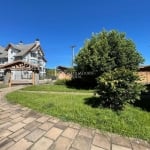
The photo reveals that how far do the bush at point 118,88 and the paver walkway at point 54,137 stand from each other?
242 cm

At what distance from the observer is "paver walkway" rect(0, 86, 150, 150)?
366 cm

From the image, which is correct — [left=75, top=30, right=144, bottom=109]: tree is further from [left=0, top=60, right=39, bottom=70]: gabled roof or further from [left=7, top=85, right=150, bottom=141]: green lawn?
[left=0, top=60, right=39, bottom=70]: gabled roof

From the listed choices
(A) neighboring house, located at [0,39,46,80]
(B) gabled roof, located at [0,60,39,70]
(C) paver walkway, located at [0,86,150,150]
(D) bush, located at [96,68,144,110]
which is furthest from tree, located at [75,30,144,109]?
(A) neighboring house, located at [0,39,46,80]

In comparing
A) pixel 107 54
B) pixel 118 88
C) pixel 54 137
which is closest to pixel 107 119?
pixel 118 88

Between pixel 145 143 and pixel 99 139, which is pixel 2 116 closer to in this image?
pixel 99 139

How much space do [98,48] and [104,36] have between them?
6.64ft

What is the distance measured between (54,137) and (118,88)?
12.1 ft

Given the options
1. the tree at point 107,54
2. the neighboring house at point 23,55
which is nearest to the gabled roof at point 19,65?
the tree at point 107,54

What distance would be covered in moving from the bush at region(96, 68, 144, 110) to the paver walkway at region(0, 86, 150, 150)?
Result: 2.42 m

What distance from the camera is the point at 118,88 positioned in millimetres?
6703

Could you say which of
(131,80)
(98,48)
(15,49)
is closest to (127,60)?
(98,48)

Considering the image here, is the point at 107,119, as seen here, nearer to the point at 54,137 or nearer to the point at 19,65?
the point at 54,137

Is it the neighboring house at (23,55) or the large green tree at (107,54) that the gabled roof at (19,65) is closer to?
the large green tree at (107,54)

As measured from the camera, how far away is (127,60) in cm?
1576
